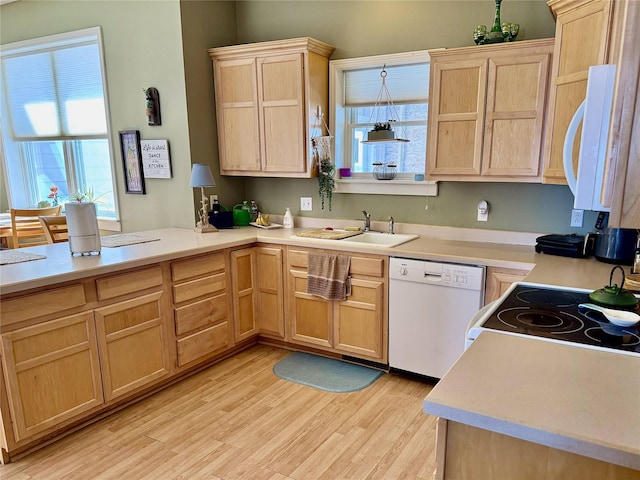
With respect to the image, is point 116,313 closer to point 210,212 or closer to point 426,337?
point 210,212

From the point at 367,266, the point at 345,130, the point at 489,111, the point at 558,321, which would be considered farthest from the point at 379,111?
the point at 558,321

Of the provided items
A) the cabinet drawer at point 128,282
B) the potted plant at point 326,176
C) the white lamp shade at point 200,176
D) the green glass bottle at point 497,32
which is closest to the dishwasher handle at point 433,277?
the potted plant at point 326,176

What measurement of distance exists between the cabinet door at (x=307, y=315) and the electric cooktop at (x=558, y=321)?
1522 millimetres

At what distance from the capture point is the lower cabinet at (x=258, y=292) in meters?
3.23

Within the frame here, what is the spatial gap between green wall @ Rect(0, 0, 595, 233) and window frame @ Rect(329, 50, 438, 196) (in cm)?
6

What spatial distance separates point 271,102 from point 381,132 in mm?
875

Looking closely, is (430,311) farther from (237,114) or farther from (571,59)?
(237,114)

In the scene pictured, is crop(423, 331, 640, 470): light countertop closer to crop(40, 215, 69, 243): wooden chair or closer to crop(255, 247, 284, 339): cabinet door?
crop(255, 247, 284, 339): cabinet door

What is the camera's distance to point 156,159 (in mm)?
3619

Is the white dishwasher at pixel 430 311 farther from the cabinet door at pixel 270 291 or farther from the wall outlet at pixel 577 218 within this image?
the cabinet door at pixel 270 291

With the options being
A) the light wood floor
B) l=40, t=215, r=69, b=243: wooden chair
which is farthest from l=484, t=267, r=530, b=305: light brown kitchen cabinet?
l=40, t=215, r=69, b=243: wooden chair

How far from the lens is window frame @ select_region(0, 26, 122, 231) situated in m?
3.77

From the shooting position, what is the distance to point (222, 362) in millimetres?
3219

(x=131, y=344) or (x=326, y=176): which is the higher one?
(x=326, y=176)
